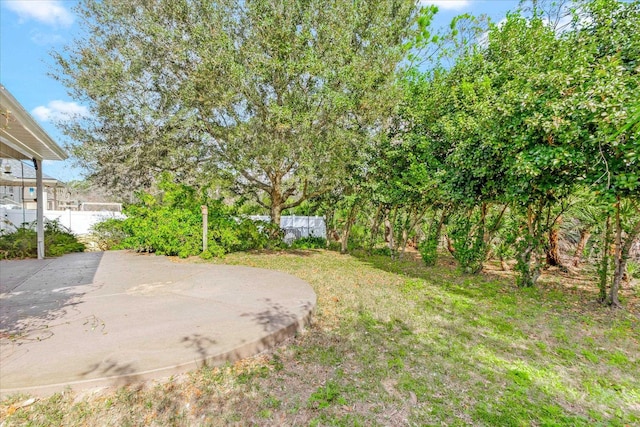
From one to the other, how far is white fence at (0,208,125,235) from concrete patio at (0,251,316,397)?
4.90 metres

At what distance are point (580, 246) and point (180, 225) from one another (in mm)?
9888

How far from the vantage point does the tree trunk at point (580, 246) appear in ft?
22.2

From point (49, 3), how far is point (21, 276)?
518 cm

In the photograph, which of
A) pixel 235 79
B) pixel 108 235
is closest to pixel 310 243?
pixel 235 79

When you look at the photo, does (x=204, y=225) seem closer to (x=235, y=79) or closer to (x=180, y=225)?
(x=180, y=225)

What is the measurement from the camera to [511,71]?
16.9 ft

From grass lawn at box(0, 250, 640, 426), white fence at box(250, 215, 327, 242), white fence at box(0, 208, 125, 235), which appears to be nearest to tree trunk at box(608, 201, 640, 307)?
grass lawn at box(0, 250, 640, 426)

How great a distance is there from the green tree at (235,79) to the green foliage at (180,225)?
1.06 meters

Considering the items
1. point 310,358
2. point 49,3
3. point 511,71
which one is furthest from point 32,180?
point 511,71

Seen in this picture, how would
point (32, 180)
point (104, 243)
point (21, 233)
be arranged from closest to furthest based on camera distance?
point (21, 233) → point (104, 243) → point (32, 180)

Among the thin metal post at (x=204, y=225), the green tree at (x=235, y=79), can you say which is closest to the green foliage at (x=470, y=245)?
the green tree at (x=235, y=79)

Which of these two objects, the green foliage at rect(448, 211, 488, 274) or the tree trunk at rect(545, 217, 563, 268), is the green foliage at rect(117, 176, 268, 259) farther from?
the tree trunk at rect(545, 217, 563, 268)

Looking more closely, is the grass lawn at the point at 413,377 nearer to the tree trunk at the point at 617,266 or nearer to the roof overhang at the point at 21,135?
the tree trunk at the point at 617,266

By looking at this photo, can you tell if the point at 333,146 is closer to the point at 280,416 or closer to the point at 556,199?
the point at 556,199
